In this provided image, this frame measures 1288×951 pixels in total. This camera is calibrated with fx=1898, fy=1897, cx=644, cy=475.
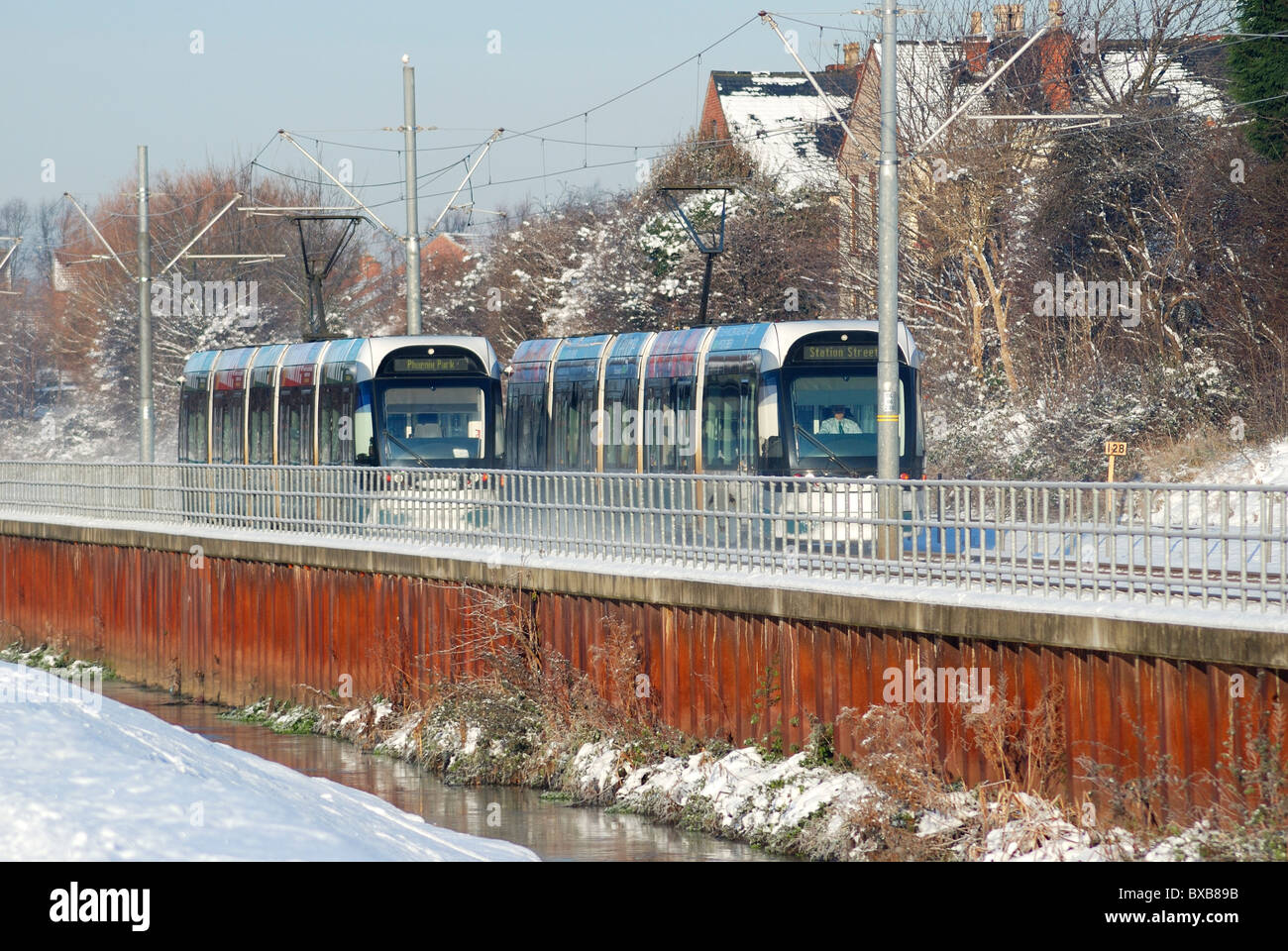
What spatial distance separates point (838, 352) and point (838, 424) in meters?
0.88

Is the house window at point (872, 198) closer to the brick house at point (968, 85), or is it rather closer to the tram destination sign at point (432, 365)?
the brick house at point (968, 85)

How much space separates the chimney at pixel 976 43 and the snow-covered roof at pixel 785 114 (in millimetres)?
15174

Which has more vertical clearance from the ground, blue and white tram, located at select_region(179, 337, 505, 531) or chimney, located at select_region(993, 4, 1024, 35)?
chimney, located at select_region(993, 4, 1024, 35)

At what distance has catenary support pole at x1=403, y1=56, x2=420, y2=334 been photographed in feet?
94.1

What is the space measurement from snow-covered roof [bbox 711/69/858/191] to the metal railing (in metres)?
37.9

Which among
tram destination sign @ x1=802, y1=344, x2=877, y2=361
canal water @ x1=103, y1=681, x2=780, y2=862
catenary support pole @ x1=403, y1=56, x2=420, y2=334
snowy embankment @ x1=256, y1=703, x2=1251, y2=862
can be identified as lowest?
canal water @ x1=103, y1=681, x2=780, y2=862

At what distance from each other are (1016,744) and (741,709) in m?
3.50

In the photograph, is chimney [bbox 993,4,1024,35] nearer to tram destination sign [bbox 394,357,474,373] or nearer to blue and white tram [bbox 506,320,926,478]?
tram destination sign [bbox 394,357,474,373]

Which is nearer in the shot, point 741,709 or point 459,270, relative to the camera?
point 741,709

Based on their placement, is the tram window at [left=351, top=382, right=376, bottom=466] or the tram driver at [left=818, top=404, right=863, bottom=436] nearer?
the tram driver at [left=818, top=404, right=863, bottom=436]

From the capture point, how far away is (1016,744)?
12477mm

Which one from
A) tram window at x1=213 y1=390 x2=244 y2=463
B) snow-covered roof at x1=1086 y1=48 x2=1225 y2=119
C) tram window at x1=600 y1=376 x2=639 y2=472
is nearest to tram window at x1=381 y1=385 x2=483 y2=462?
tram window at x1=600 y1=376 x2=639 y2=472
